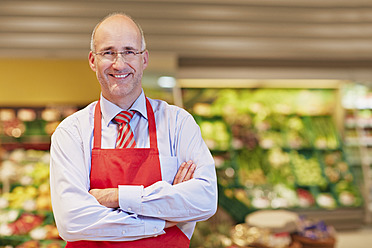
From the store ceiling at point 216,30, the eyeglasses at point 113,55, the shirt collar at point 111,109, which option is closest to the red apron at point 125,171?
the shirt collar at point 111,109

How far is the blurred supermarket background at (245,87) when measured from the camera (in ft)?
19.2

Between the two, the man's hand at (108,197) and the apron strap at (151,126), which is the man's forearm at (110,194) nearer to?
the man's hand at (108,197)

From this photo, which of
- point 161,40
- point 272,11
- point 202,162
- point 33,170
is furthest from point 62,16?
point 202,162

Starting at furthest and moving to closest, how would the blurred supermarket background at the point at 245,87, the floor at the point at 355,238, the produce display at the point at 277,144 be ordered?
the produce display at the point at 277,144
the blurred supermarket background at the point at 245,87
the floor at the point at 355,238

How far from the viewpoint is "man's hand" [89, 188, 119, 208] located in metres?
1.72

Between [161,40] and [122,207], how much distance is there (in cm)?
488

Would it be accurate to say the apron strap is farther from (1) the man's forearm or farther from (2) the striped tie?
(1) the man's forearm

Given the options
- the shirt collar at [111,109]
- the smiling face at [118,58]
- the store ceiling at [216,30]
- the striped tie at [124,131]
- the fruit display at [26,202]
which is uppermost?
the store ceiling at [216,30]

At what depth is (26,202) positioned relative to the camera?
15.1 feet

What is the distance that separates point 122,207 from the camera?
1704mm

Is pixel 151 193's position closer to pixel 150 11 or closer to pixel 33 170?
pixel 33 170

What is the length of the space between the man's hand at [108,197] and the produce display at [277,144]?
14.1ft

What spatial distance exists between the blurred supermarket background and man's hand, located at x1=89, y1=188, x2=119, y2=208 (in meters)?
3.46

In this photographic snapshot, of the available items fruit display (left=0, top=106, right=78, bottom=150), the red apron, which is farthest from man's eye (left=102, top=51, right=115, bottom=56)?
fruit display (left=0, top=106, right=78, bottom=150)
